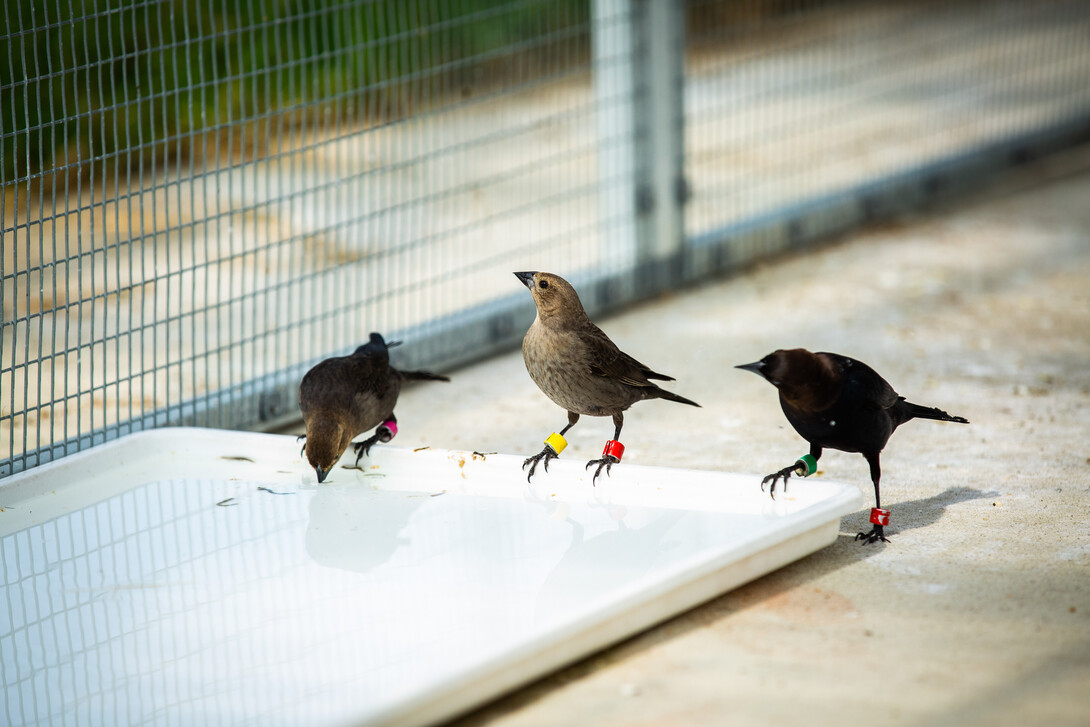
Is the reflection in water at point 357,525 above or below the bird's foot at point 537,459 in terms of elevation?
below

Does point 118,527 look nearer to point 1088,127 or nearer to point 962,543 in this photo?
point 962,543

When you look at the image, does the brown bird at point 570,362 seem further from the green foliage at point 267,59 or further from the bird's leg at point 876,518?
the green foliage at point 267,59

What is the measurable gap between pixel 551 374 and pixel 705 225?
3255mm

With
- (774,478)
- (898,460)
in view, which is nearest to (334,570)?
(774,478)

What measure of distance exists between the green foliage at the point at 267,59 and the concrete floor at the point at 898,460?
109 cm

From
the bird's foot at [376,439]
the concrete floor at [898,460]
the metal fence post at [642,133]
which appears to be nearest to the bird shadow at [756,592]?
the concrete floor at [898,460]

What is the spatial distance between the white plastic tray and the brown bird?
14cm

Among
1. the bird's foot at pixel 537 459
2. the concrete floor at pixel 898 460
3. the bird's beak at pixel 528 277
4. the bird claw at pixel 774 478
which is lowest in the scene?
the concrete floor at pixel 898 460

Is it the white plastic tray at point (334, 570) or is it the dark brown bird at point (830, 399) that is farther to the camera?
the dark brown bird at point (830, 399)

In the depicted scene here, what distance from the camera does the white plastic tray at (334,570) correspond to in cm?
251

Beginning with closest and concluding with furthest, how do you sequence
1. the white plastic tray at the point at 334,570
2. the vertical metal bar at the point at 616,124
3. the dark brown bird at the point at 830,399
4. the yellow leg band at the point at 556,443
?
the white plastic tray at the point at 334,570 → the dark brown bird at the point at 830,399 → the yellow leg band at the point at 556,443 → the vertical metal bar at the point at 616,124

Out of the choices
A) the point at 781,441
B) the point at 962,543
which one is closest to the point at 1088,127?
→ the point at 781,441

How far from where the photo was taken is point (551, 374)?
3.38m

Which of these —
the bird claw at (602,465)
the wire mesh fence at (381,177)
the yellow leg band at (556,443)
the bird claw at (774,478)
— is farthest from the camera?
the wire mesh fence at (381,177)
